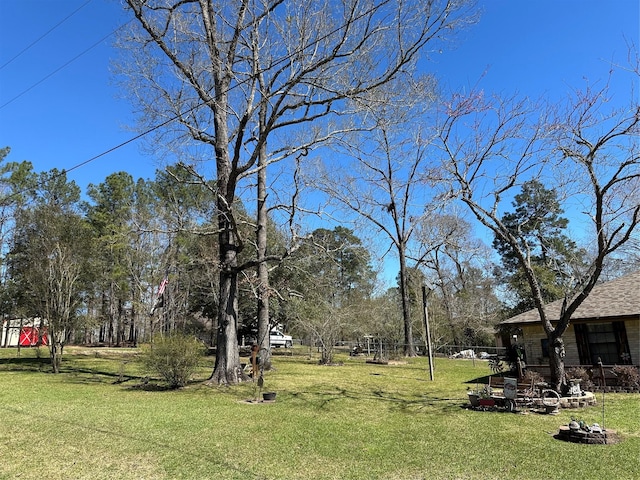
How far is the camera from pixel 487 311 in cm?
3528

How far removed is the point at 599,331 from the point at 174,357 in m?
13.8

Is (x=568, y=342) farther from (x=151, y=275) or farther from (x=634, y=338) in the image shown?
(x=151, y=275)

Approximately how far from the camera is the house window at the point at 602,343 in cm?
1390

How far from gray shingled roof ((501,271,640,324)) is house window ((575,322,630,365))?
0.55m

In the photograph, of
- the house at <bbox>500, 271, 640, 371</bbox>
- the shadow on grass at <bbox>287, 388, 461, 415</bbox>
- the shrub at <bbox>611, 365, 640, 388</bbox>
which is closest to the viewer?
the shadow on grass at <bbox>287, 388, 461, 415</bbox>

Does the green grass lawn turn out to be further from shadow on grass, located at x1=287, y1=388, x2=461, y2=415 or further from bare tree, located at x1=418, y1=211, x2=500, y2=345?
bare tree, located at x1=418, y1=211, x2=500, y2=345

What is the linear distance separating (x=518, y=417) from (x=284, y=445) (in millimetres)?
5028

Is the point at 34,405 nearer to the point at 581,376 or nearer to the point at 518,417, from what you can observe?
the point at 518,417

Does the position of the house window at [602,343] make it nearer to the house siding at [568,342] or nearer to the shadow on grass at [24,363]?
the house siding at [568,342]

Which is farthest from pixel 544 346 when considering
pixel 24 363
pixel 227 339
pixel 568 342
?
pixel 24 363

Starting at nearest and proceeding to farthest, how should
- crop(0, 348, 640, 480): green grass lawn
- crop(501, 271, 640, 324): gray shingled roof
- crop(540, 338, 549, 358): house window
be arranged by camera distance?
crop(0, 348, 640, 480): green grass lawn
crop(501, 271, 640, 324): gray shingled roof
crop(540, 338, 549, 358): house window

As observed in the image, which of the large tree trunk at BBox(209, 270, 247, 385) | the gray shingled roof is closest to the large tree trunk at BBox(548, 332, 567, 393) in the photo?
the gray shingled roof

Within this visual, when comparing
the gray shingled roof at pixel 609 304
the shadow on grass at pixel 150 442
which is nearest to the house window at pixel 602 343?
the gray shingled roof at pixel 609 304

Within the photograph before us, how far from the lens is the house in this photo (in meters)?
13.7
